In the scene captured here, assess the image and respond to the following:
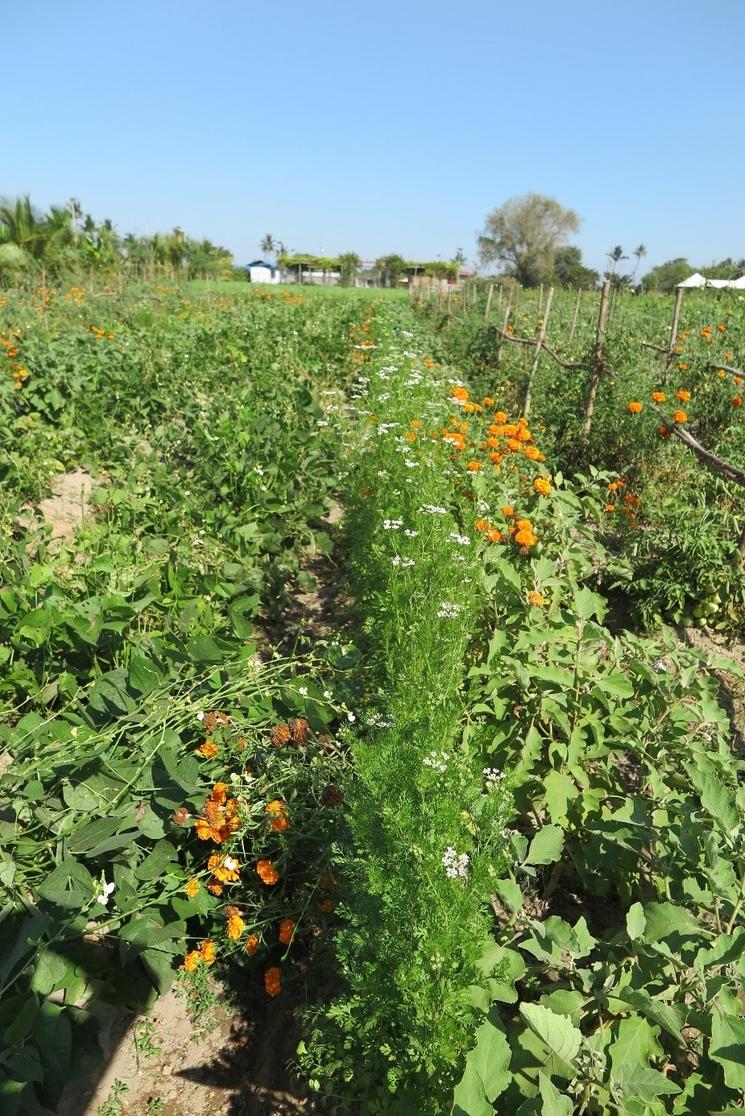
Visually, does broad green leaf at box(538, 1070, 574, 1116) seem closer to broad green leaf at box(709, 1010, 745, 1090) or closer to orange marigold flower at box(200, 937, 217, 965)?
broad green leaf at box(709, 1010, 745, 1090)

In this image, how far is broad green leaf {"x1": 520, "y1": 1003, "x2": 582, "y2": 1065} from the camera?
45.6 inches

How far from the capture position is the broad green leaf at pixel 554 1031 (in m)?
1.16

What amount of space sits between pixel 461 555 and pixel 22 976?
2.03 metres

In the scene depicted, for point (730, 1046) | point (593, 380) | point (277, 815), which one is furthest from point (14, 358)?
point (730, 1046)

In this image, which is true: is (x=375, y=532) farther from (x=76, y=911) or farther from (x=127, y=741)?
(x=76, y=911)

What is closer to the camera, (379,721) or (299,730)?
(379,721)

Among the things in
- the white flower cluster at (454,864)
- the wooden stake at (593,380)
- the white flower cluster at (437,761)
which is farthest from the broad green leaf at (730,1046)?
the wooden stake at (593,380)

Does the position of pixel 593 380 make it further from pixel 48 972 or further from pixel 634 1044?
pixel 48 972

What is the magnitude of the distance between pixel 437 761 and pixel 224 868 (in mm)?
724

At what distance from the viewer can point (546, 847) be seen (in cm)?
164

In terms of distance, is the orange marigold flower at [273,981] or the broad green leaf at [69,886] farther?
the orange marigold flower at [273,981]

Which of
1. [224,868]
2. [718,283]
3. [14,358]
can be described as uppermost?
[718,283]

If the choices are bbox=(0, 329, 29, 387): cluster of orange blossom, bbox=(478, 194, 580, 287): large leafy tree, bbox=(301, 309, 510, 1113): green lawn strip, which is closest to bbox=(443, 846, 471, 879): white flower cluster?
bbox=(301, 309, 510, 1113): green lawn strip

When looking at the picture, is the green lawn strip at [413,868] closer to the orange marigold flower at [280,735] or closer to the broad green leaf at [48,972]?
the orange marigold flower at [280,735]
